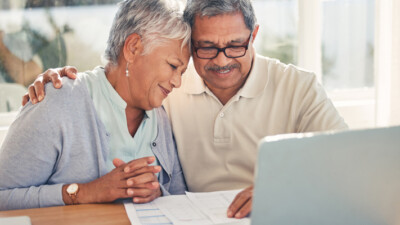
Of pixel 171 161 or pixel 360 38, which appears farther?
pixel 360 38

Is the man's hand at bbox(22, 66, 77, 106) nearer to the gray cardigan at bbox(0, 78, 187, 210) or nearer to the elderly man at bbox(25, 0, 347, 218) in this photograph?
the gray cardigan at bbox(0, 78, 187, 210)

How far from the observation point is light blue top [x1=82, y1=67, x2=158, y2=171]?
1.75 metres

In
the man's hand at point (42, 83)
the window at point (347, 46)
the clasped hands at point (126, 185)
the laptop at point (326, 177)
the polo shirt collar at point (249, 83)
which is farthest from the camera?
the window at point (347, 46)

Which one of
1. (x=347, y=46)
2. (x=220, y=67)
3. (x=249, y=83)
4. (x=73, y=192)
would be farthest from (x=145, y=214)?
(x=347, y=46)

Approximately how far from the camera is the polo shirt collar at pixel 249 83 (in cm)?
202

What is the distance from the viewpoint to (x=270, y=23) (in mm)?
3320

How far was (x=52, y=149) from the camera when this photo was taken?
1.61m

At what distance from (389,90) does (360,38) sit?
48 cm

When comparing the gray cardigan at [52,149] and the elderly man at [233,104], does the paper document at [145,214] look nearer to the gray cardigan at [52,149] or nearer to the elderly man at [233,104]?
the gray cardigan at [52,149]

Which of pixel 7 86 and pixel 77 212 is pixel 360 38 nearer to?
pixel 7 86

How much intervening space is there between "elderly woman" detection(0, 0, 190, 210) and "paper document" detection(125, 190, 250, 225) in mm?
53

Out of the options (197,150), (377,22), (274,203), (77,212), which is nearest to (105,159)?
(77,212)

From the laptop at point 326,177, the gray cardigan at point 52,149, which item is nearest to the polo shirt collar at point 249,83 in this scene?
the gray cardigan at point 52,149

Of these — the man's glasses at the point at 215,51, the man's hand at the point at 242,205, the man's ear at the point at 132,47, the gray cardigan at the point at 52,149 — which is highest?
the man's ear at the point at 132,47
